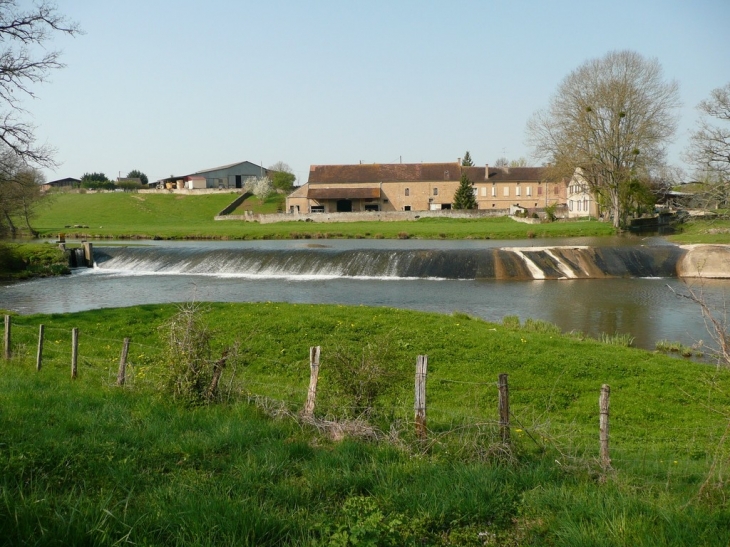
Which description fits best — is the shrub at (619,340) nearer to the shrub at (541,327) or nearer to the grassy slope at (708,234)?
the shrub at (541,327)

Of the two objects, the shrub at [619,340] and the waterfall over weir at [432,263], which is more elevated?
the waterfall over weir at [432,263]

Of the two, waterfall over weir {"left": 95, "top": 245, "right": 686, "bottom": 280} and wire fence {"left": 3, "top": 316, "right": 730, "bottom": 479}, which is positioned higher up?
waterfall over weir {"left": 95, "top": 245, "right": 686, "bottom": 280}

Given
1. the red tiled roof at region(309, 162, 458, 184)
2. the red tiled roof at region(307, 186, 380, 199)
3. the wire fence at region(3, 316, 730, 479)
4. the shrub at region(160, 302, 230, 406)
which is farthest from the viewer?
the red tiled roof at region(309, 162, 458, 184)

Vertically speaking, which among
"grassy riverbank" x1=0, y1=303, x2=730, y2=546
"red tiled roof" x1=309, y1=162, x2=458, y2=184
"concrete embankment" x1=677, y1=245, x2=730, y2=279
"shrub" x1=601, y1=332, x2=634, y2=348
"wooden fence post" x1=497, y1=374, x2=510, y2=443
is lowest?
"shrub" x1=601, y1=332, x2=634, y2=348

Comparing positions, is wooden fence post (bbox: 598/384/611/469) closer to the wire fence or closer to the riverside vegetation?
the wire fence

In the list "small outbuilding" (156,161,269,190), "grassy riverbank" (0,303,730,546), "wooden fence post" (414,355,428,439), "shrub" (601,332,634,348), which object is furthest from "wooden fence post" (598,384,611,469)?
"small outbuilding" (156,161,269,190)

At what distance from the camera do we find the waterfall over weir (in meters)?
30.4

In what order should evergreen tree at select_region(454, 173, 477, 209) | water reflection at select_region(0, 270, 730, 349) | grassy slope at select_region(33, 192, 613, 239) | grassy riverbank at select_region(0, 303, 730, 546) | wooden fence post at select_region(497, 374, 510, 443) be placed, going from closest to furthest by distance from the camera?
grassy riverbank at select_region(0, 303, 730, 546) → wooden fence post at select_region(497, 374, 510, 443) → water reflection at select_region(0, 270, 730, 349) → grassy slope at select_region(33, 192, 613, 239) → evergreen tree at select_region(454, 173, 477, 209)

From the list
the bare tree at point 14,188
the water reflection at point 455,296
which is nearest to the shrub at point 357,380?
the water reflection at point 455,296

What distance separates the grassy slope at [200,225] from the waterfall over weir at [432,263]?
14.1m

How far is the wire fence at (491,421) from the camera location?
646 centimetres

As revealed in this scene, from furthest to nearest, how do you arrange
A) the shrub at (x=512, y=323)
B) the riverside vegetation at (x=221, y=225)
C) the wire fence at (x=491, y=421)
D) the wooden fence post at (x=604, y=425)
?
1. the riverside vegetation at (x=221, y=225)
2. the shrub at (x=512, y=323)
3. the wire fence at (x=491, y=421)
4. the wooden fence post at (x=604, y=425)

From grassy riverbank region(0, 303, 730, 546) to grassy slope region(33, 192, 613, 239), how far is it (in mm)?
38770

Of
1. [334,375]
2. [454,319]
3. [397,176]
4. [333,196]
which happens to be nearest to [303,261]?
[454,319]
